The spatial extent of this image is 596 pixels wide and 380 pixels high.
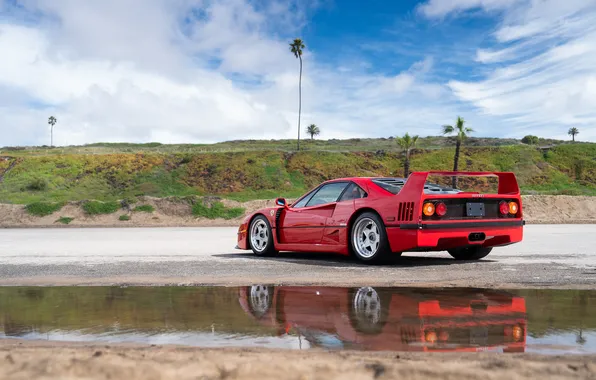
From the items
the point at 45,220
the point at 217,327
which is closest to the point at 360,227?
the point at 217,327

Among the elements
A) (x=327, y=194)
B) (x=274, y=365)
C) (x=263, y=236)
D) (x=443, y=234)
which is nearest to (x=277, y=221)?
(x=263, y=236)

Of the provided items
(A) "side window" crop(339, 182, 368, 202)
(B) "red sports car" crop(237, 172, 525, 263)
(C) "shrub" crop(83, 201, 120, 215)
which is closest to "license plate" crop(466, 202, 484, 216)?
(B) "red sports car" crop(237, 172, 525, 263)

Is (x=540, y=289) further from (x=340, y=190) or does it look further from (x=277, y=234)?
(x=277, y=234)

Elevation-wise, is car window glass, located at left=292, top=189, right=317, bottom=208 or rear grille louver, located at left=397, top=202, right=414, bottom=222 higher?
car window glass, located at left=292, top=189, right=317, bottom=208

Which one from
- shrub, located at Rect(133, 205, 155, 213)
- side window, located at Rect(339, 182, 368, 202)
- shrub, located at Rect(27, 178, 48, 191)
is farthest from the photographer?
shrub, located at Rect(27, 178, 48, 191)

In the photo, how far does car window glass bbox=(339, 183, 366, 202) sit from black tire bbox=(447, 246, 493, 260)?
201cm

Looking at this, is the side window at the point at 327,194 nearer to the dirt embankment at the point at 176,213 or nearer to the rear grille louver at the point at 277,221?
the rear grille louver at the point at 277,221

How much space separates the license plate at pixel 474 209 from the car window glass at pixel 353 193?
4.71ft

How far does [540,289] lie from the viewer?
588 cm

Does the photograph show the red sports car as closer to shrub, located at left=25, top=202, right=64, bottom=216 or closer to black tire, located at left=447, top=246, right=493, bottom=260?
black tire, located at left=447, top=246, right=493, bottom=260

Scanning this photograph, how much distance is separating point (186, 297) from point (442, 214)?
3.86 metres

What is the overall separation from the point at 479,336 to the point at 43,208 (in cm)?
4073

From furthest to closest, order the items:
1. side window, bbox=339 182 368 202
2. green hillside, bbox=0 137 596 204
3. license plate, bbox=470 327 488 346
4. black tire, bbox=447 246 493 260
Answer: green hillside, bbox=0 137 596 204 → black tire, bbox=447 246 493 260 → side window, bbox=339 182 368 202 → license plate, bbox=470 327 488 346

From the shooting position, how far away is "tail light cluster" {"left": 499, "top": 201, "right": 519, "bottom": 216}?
28.3 ft
